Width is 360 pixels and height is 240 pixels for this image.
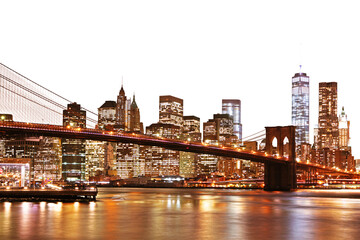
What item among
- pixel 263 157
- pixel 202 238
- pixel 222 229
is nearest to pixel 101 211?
pixel 222 229

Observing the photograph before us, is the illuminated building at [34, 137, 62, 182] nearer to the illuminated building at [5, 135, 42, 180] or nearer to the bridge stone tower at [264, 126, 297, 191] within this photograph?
the illuminated building at [5, 135, 42, 180]

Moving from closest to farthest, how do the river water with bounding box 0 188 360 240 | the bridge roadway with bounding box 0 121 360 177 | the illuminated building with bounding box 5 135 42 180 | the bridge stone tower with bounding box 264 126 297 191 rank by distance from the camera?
the river water with bounding box 0 188 360 240 → the bridge roadway with bounding box 0 121 360 177 → the bridge stone tower with bounding box 264 126 297 191 → the illuminated building with bounding box 5 135 42 180

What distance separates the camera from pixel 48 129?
212ft

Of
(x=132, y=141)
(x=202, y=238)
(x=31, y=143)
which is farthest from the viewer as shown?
(x=31, y=143)

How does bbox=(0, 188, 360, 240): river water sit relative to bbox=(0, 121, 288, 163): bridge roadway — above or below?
below

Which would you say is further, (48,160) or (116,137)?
(48,160)

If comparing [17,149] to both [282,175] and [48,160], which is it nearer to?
[48,160]

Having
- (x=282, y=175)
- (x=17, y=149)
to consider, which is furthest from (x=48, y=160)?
(x=282, y=175)

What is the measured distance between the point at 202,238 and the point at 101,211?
1724cm

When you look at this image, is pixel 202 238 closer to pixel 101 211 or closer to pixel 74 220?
pixel 74 220

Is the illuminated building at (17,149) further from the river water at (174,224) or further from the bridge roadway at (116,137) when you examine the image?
the river water at (174,224)

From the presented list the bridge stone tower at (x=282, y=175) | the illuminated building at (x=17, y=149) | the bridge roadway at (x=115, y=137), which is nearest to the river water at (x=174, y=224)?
the bridge roadway at (x=115, y=137)

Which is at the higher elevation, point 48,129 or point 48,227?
point 48,129

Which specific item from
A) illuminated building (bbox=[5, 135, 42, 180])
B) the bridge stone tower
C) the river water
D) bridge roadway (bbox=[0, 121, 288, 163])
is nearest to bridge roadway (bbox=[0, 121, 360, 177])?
bridge roadway (bbox=[0, 121, 288, 163])
